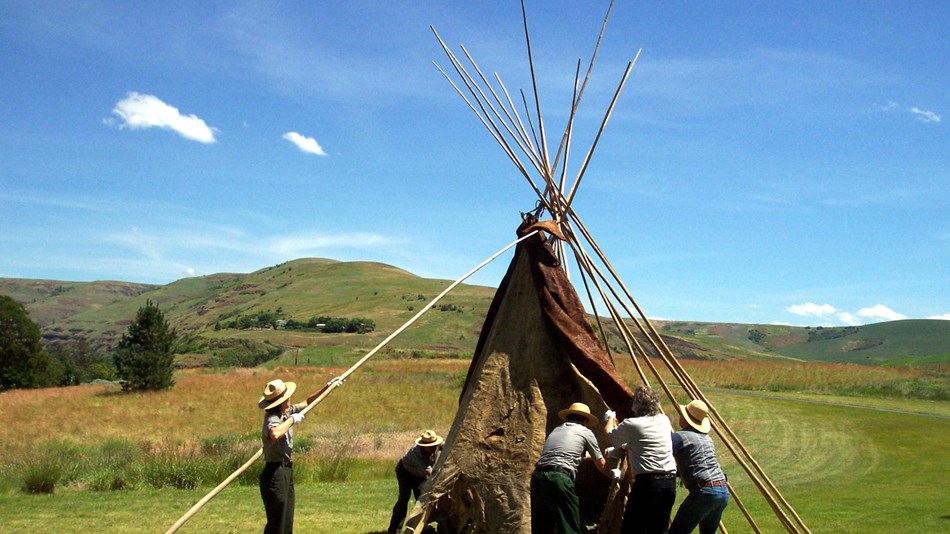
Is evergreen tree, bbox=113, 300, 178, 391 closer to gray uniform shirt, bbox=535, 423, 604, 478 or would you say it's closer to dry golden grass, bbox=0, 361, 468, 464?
dry golden grass, bbox=0, 361, 468, 464

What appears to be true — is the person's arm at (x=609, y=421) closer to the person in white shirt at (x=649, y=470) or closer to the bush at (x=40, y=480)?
the person in white shirt at (x=649, y=470)

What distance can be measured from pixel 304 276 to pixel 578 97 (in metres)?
144

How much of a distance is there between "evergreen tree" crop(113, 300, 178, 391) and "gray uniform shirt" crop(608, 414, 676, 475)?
3070cm

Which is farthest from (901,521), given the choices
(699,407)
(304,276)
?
(304,276)

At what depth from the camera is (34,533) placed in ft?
25.0

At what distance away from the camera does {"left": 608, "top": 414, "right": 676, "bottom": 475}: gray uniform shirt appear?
16.3 feet

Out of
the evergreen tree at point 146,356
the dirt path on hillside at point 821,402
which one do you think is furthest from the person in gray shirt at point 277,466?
the evergreen tree at point 146,356

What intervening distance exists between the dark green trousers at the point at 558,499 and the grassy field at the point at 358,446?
358 centimetres

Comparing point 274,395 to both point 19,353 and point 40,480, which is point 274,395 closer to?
point 40,480

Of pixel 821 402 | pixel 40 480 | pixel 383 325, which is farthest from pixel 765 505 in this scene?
pixel 383 325

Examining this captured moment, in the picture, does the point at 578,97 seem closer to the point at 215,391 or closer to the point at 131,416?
the point at 131,416

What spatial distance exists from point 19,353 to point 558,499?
135 feet

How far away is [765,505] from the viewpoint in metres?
9.98

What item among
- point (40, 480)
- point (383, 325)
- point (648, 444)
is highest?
point (383, 325)
